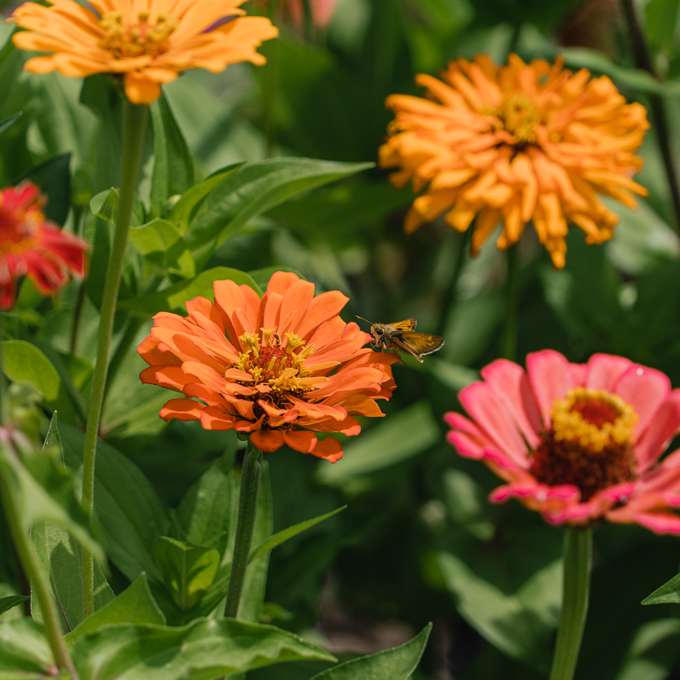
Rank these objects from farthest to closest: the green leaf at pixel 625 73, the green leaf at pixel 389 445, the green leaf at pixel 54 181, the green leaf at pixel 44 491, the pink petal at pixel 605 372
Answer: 1. the green leaf at pixel 389 445
2. the green leaf at pixel 625 73
3. the green leaf at pixel 54 181
4. the pink petal at pixel 605 372
5. the green leaf at pixel 44 491

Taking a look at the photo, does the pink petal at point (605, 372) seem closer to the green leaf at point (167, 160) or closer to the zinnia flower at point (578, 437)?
the zinnia flower at point (578, 437)

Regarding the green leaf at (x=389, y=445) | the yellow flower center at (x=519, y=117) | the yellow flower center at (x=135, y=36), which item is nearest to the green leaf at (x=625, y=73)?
the yellow flower center at (x=519, y=117)

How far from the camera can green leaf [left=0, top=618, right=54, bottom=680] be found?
0.30 metres

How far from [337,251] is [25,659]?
2.47 ft

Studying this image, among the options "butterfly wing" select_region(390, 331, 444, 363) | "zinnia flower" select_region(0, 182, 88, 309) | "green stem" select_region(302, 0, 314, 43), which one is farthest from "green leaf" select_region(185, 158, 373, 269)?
"green stem" select_region(302, 0, 314, 43)

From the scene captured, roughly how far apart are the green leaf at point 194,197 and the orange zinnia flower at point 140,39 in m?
0.10

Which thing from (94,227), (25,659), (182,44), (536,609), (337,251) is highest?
(182,44)

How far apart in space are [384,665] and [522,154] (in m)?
0.42

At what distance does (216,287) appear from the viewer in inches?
15.6

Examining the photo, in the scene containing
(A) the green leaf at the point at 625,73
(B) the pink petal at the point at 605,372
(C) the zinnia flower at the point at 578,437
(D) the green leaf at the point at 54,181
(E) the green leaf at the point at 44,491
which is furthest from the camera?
(A) the green leaf at the point at 625,73

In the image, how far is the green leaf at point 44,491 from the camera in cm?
22

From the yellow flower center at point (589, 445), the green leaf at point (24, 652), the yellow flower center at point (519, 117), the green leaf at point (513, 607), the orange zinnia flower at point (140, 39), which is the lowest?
the green leaf at point (513, 607)

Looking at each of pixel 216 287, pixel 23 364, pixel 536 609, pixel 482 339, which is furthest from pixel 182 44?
pixel 482 339

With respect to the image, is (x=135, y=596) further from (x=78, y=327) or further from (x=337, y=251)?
(x=337, y=251)
